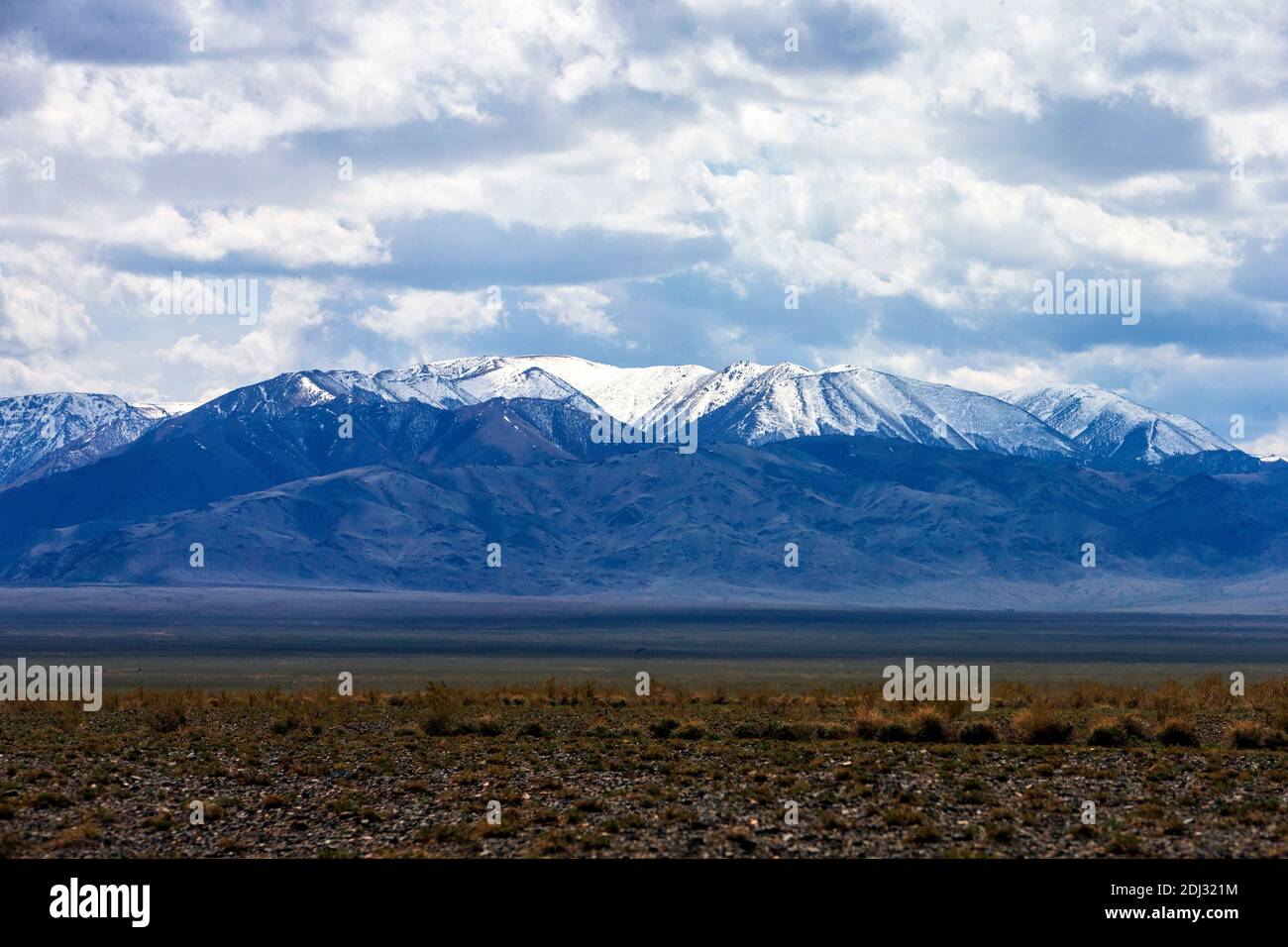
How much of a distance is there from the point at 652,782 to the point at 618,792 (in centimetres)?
132

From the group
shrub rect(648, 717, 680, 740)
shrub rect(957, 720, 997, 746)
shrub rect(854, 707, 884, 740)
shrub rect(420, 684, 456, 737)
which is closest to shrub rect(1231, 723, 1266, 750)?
shrub rect(957, 720, 997, 746)

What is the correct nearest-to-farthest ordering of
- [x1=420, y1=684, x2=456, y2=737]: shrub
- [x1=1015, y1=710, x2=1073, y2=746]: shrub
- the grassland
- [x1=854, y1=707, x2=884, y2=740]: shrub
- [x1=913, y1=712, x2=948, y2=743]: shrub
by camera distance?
the grassland < [x1=1015, y1=710, x2=1073, y2=746]: shrub < [x1=913, y1=712, x2=948, y2=743]: shrub < [x1=854, y1=707, x2=884, y2=740]: shrub < [x1=420, y1=684, x2=456, y2=737]: shrub

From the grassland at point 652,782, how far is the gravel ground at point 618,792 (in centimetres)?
6

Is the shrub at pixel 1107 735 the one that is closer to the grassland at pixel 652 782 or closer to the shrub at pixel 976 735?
the grassland at pixel 652 782

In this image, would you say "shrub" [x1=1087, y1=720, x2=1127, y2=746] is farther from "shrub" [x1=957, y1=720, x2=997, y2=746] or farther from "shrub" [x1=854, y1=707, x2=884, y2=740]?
"shrub" [x1=854, y1=707, x2=884, y2=740]

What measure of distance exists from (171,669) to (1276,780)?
218 feet

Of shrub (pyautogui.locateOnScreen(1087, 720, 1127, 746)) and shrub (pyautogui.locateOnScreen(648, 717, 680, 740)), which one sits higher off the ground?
shrub (pyautogui.locateOnScreen(1087, 720, 1127, 746))

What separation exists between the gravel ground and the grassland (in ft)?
0.21

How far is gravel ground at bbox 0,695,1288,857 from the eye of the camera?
67.8 feet

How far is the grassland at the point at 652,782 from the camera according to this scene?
20797 mm

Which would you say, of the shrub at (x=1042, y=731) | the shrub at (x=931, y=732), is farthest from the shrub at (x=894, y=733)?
the shrub at (x=1042, y=731)
